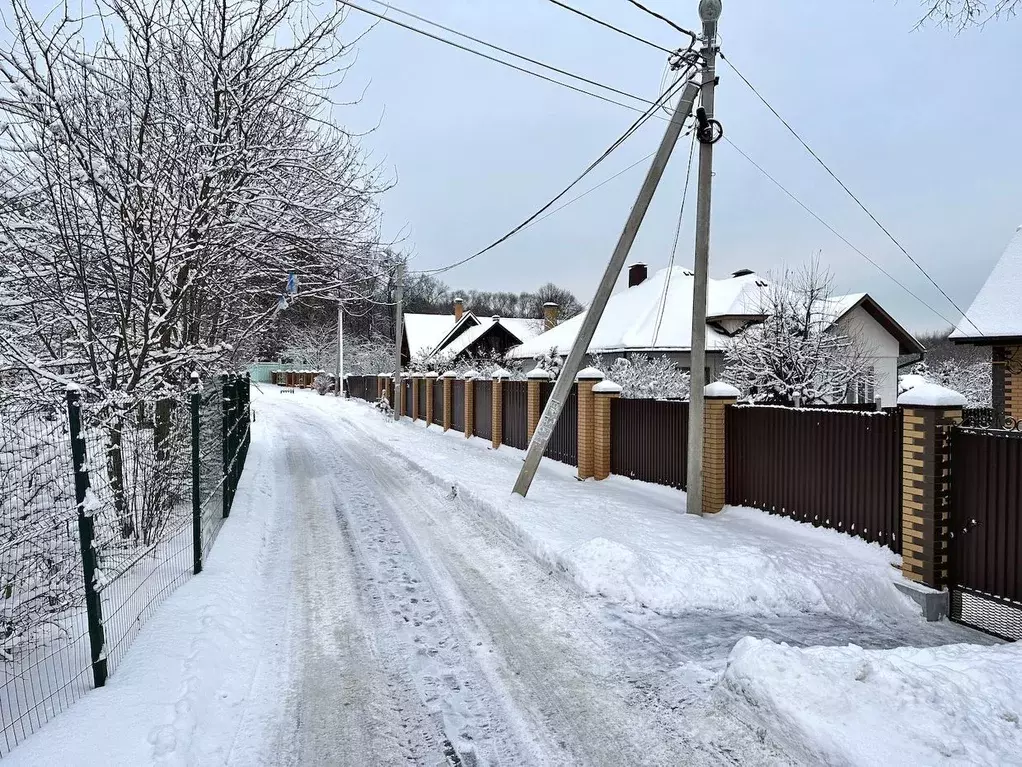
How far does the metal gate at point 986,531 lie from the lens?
4.72 metres

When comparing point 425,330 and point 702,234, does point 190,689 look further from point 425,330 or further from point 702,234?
point 425,330

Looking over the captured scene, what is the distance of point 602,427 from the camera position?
10672 millimetres

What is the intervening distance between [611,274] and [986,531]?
5.16 metres

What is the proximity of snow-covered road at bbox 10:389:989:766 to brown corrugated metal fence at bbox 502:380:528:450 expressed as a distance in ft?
20.7

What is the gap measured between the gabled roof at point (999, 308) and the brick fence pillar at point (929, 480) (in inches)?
324

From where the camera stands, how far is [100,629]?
10.7 ft

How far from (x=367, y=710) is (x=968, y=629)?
189 inches

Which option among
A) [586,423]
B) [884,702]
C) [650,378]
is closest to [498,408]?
[650,378]

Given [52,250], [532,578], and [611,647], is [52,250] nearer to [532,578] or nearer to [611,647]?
[532,578]

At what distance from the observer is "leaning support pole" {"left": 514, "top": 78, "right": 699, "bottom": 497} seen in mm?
7898

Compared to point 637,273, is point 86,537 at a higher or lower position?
lower

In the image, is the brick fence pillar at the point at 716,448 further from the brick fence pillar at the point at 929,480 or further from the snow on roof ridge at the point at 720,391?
the brick fence pillar at the point at 929,480

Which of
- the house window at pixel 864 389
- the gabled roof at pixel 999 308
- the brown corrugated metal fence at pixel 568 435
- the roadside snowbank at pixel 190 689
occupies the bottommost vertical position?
the roadside snowbank at pixel 190 689

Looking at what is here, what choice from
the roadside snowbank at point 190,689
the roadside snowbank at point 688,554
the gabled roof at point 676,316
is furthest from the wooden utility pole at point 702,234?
the gabled roof at point 676,316
